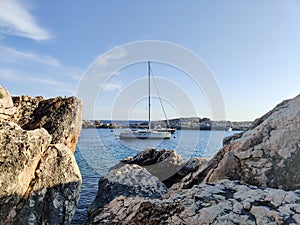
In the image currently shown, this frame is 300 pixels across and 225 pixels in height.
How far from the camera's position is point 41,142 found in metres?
6.16

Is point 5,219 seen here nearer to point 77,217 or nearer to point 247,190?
point 247,190

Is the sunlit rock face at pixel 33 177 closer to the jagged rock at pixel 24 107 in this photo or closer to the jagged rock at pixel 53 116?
the jagged rock at pixel 24 107

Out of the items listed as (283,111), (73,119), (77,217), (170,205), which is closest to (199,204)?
(170,205)

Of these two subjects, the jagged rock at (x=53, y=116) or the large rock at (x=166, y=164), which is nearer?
the jagged rock at (x=53, y=116)

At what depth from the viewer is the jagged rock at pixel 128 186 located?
31.2ft

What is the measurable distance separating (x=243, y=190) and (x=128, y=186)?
619 centimetres

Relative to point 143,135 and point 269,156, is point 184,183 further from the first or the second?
point 143,135

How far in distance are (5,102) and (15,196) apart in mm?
3139

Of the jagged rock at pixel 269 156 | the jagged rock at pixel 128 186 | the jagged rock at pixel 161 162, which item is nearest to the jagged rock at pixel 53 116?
the jagged rock at pixel 128 186

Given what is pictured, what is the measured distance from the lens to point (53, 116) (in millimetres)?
8172

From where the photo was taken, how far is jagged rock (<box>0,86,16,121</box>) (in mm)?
7188

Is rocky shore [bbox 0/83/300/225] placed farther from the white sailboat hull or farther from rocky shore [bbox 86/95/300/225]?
the white sailboat hull

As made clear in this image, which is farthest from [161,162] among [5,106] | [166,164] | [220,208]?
[220,208]

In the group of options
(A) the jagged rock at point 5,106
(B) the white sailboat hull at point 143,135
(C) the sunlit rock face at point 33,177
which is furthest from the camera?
(B) the white sailboat hull at point 143,135
